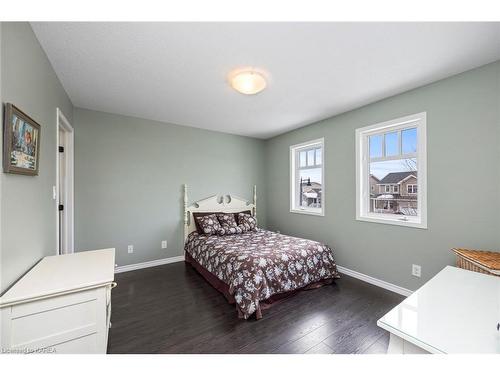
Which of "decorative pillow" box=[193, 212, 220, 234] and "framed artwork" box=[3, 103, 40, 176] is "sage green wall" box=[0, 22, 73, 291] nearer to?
"framed artwork" box=[3, 103, 40, 176]

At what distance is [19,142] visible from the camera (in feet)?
4.12

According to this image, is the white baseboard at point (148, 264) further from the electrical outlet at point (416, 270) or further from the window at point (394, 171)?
the electrical outlet at point (416, 270)

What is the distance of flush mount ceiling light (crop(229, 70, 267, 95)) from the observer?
199 cm

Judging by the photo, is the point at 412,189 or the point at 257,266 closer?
the point at 257,266

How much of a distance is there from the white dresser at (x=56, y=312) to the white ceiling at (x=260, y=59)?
1696 mm

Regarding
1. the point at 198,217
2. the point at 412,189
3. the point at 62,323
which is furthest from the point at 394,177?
the point at 62,323

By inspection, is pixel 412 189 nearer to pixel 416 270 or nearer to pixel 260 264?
pixel 416 270

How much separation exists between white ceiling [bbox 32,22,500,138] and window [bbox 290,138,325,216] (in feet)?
3.46

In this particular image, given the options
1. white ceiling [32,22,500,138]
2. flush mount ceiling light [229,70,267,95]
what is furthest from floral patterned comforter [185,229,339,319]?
white ceiling [32,22,500,138]

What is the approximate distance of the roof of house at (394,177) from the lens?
8.57ft

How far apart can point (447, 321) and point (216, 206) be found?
3.55 meters

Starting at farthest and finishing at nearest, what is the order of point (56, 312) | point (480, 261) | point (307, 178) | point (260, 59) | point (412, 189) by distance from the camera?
point (307, 178) → point (412, 189) → point (260, 59) → point (480, 261) → point (56, 312)

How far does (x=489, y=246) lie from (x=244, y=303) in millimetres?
2339
